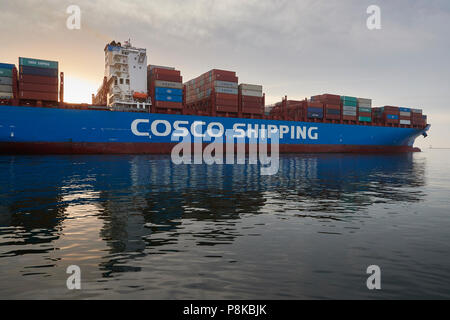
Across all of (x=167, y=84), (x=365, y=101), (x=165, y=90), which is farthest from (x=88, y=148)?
(x=365, y=101)

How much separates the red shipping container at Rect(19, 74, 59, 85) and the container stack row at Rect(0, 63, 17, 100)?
2.94 feet

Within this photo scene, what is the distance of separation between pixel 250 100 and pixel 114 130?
22541 mm

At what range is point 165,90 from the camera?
144 ft

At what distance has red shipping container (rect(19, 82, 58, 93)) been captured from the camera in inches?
1428

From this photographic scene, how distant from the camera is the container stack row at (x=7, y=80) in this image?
117 ft

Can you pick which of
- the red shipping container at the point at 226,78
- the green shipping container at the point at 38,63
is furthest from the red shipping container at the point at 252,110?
the green shipping container at the point at 38,63

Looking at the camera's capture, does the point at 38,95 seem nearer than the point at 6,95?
No

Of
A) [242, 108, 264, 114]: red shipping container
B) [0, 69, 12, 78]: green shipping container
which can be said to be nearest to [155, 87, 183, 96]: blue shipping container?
[242, 108, 264, 114]: red shipping container

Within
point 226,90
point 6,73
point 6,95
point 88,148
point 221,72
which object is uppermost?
point 221,72

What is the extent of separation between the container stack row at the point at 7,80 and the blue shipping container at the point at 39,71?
1065 millimetres

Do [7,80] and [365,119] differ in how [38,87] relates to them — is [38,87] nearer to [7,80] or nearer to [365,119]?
[7,80]

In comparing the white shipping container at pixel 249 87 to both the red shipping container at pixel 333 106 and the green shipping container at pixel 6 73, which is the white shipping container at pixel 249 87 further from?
the green shipping container at pixel 6 73

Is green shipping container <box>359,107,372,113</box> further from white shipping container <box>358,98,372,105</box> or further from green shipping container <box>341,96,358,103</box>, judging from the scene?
green shipping container <box>341,96,358,103</box>
